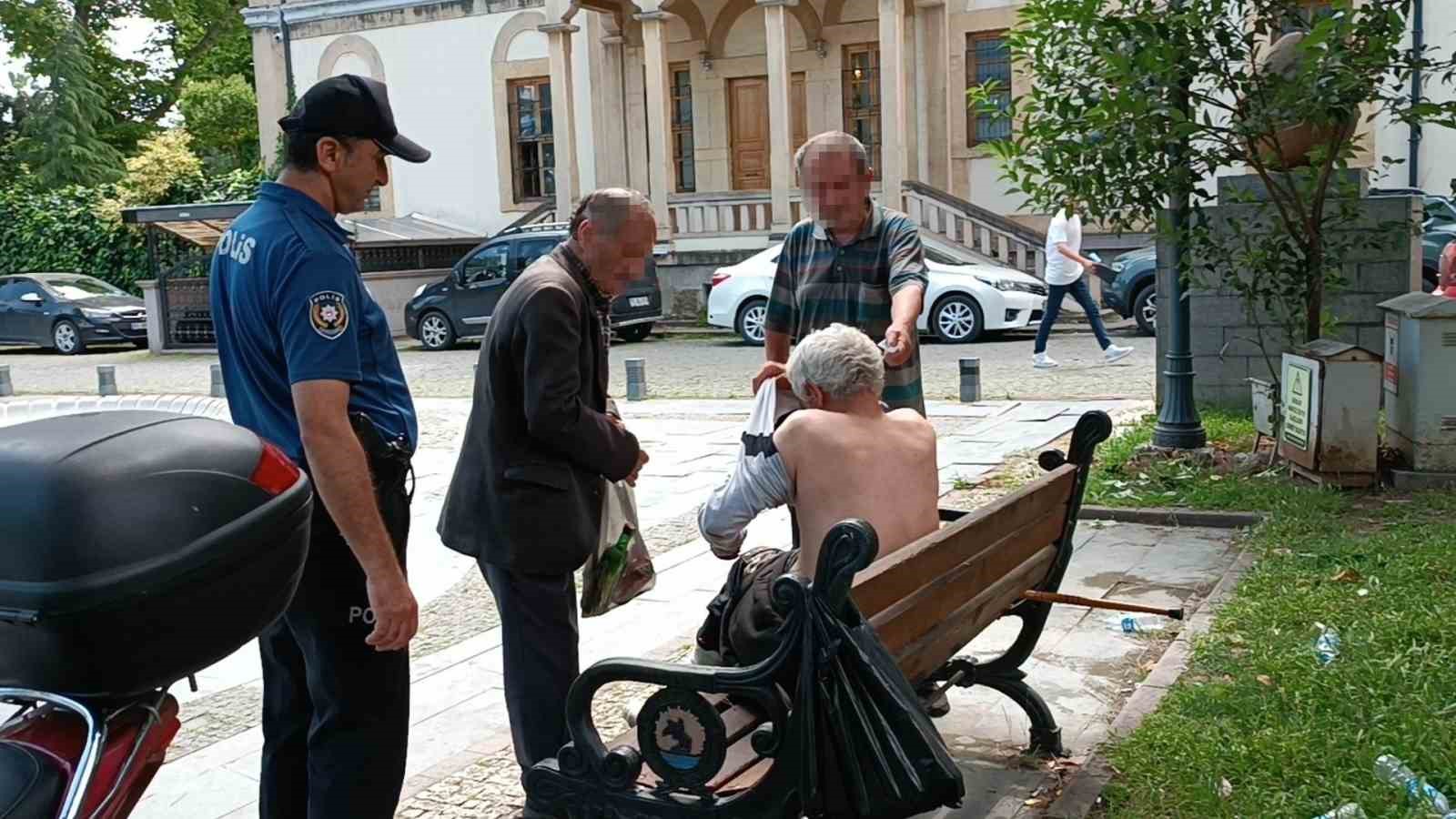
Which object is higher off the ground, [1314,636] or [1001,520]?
[1001,520]

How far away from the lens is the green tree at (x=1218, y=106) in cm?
748

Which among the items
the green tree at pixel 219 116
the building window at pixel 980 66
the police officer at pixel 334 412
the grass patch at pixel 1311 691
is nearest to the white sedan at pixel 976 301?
the building window at pixel 980 66

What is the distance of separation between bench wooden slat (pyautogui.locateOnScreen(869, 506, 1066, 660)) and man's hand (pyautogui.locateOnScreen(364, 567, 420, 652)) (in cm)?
102

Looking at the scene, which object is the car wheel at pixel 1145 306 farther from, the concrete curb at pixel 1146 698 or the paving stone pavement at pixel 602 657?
the concrete curb at pixel 1146 698

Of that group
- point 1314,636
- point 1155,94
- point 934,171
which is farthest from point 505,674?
point 934,171

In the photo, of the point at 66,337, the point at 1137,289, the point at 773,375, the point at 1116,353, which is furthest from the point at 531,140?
the point at 773,375

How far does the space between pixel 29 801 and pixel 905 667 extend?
1944mm

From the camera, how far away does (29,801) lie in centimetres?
184

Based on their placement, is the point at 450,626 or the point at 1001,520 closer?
the point at 1001,520

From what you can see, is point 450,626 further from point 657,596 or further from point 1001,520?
point 1001,520

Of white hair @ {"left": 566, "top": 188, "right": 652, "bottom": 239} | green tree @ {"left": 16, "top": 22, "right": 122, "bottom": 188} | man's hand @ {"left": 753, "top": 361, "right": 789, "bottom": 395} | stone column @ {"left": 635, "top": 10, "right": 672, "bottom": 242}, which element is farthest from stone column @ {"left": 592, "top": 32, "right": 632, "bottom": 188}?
white hair @ {"left": 566, "top": 188, "right": 652, "bottom": 239}

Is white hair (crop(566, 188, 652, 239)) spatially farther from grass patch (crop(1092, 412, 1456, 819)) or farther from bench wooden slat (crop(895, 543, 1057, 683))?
grass patch (crop(1092, 412, 1456, 819))

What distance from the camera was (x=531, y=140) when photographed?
26.8m

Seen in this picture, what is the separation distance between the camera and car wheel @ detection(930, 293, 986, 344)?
17.4 meters
